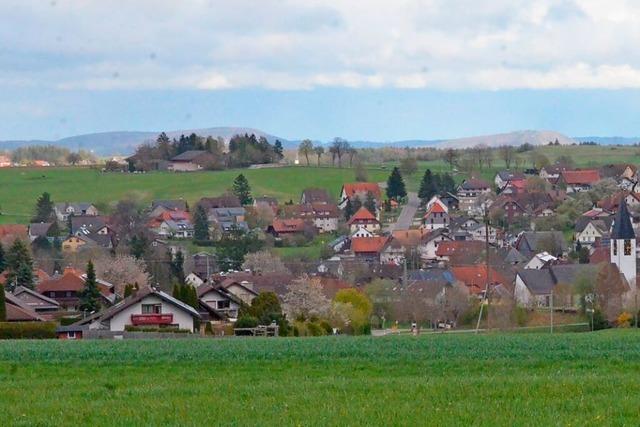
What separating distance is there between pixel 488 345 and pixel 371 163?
472 ft

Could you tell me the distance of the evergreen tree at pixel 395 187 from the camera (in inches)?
5143

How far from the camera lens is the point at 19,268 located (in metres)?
73.2

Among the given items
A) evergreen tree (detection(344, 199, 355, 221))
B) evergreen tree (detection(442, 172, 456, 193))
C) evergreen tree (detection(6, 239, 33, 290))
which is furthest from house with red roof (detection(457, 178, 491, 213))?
evergreen tree (detection(6, 239, 33, 290))

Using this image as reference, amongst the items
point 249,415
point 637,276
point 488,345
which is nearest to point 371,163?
point 637,276

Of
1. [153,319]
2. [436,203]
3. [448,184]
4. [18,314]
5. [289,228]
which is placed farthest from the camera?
[448,184]

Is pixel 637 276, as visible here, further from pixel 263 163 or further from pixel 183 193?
pixel 263 163

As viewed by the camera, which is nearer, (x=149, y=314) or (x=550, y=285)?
(x=149, y=314)

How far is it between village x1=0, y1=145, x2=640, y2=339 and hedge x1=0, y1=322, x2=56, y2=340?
69 cm

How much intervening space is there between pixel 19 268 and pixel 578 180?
Answer: 8161 cm

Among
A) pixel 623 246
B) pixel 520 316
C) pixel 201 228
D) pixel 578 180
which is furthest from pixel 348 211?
pixel 520 316

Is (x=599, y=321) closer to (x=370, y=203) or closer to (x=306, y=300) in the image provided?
(x=306, y=300)

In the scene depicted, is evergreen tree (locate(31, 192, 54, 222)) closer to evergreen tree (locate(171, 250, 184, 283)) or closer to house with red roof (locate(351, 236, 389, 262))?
house with red roof (locate(351, 236, 389, 262))

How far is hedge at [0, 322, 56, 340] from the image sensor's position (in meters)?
42.1

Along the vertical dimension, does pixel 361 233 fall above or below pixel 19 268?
below
